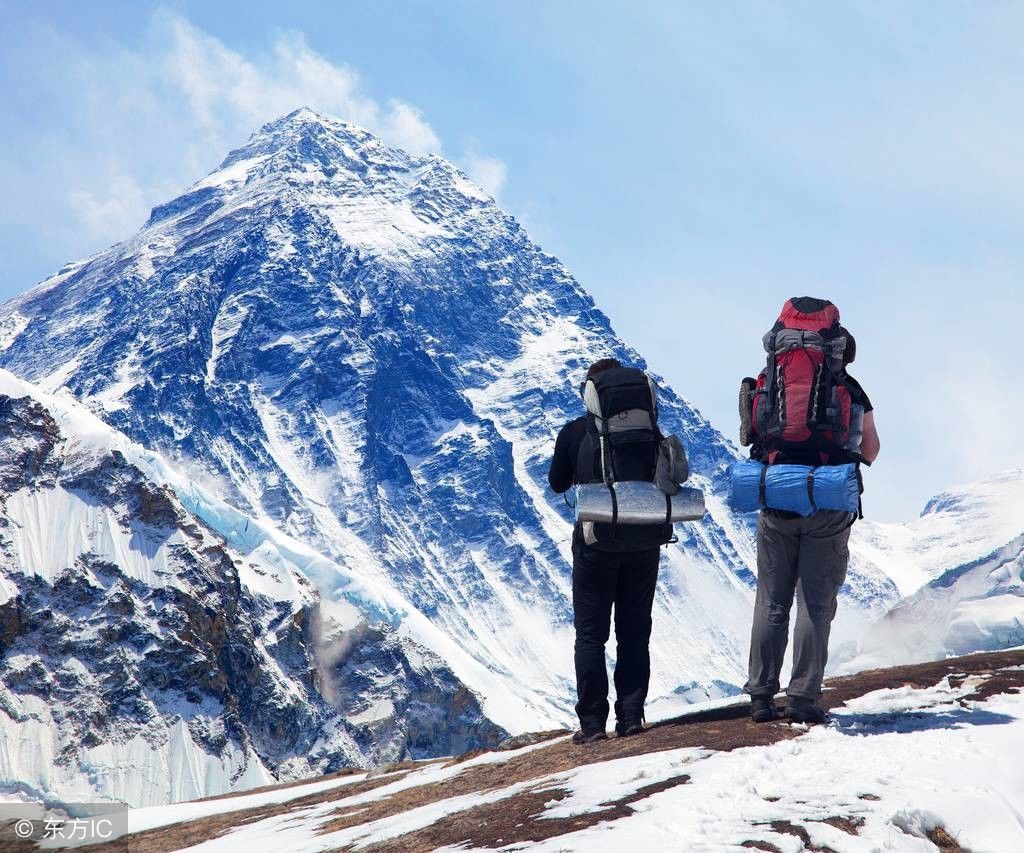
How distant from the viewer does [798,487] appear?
11.3 metres

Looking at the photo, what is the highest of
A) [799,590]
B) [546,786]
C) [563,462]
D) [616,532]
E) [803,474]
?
[563,462]

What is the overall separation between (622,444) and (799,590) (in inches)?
93.2

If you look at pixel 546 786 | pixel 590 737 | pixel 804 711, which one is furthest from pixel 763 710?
pixel 546 786

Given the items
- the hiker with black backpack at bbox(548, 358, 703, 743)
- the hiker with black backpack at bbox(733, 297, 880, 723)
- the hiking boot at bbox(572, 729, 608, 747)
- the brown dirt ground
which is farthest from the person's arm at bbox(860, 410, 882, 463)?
the hiking boot at bbox(572, 729, 608, 747)

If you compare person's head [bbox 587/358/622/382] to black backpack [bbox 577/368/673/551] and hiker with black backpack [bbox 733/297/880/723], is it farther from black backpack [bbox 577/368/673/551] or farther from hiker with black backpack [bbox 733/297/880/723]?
hiker with black backpack [bbox 733/297/880/723]

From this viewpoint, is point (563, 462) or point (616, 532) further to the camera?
point (563, 462)

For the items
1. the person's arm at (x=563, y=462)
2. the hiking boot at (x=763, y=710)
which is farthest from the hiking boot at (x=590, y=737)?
the person's arm at (x=563, y=462)

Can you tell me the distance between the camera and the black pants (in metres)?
12.4

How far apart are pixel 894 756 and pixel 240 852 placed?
23.2 ft

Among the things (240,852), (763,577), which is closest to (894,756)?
(763,577)

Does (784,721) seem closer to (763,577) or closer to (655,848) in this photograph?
(763,577)

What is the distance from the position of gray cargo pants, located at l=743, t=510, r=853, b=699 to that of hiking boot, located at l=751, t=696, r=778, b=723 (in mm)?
64

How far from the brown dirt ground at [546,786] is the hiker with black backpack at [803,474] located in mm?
662

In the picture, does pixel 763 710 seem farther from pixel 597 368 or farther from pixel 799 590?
pixel 597 368
